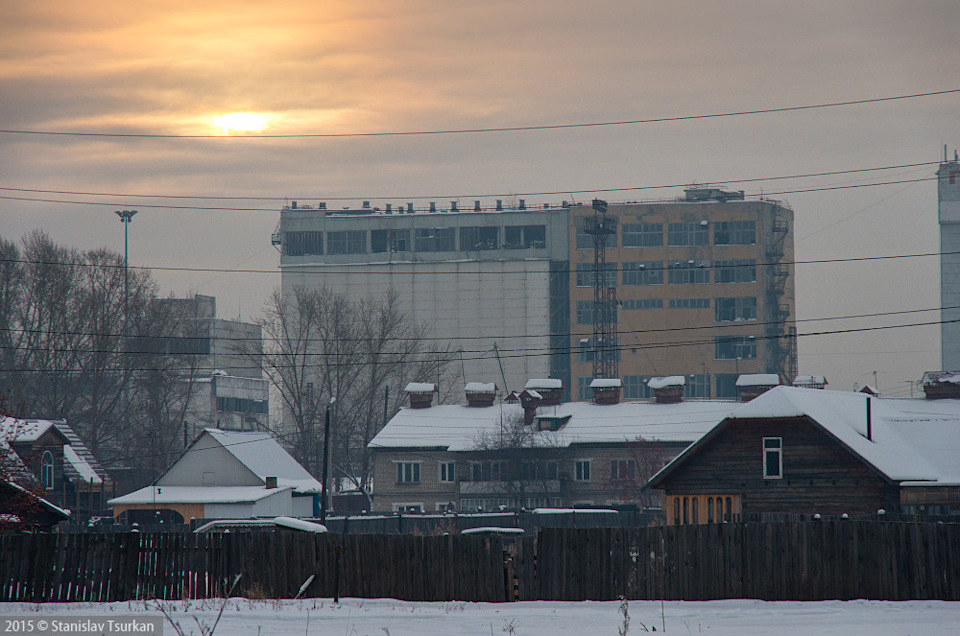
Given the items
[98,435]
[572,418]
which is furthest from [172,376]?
[572,418]

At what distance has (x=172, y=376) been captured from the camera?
87062 millimetres

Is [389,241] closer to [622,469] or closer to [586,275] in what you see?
[586,275]

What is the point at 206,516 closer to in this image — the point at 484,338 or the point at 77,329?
the point at 77,329

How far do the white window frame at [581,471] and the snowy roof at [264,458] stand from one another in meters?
15.7

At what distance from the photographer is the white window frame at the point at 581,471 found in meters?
70.1

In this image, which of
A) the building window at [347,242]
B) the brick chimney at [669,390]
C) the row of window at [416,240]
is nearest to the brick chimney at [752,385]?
the brick chimney at [669,390]

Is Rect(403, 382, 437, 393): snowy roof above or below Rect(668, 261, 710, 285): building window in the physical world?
below

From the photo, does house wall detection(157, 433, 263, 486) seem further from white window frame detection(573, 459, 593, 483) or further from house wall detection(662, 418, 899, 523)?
house wall detection(662, 418, 899, 523)

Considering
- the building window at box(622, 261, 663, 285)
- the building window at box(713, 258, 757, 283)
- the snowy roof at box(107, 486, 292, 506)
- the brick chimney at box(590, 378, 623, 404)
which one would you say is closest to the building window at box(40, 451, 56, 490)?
the snowy roof at box(107, 486, 292, 506)

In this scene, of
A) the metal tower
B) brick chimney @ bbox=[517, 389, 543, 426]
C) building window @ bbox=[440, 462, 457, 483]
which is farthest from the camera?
the metal tower

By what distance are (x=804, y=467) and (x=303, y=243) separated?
4334 inches

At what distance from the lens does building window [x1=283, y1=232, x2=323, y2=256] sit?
142m

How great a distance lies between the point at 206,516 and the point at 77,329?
91.2ft

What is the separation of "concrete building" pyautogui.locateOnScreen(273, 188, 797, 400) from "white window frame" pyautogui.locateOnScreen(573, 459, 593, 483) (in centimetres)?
6436
